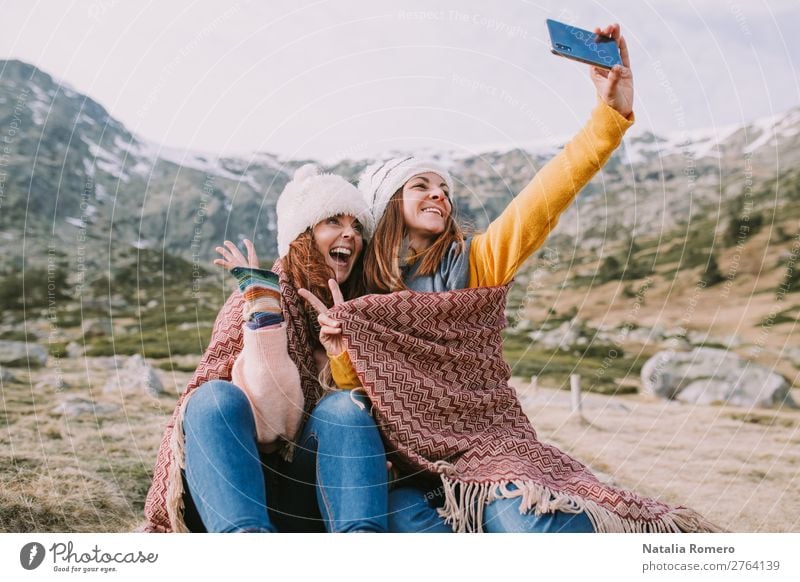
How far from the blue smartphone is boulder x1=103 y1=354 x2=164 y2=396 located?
329cm

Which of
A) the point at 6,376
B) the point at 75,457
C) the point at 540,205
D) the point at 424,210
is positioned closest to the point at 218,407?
the point at 424,210

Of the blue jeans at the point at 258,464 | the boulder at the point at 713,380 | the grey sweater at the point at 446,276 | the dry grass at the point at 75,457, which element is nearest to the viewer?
the blue jeans at the point at 258,464

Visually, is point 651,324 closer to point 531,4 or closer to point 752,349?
point 752,349

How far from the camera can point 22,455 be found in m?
3.36

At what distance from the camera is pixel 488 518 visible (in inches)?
63.6

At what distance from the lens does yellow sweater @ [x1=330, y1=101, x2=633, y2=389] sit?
1.78 meters

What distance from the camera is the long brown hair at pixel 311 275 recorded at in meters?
1.85

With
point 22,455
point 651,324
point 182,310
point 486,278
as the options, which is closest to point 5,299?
point 182,310

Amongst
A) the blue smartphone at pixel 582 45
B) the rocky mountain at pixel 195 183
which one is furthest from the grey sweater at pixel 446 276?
the rocky mountain at pixel 195 183

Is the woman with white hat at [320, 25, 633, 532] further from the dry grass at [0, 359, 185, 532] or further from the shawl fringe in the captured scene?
the dry grass at [0, 359, 185, 532]

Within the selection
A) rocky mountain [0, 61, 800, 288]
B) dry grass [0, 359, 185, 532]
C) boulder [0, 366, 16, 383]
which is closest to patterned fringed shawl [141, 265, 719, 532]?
dry grass [0, 359, 185, 532]

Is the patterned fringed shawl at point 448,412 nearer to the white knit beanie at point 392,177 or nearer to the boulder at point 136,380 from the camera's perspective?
the white knit beanie at point 392,177

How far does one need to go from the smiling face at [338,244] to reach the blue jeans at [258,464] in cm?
33

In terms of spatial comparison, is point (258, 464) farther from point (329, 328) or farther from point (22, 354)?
point (22, 354)
